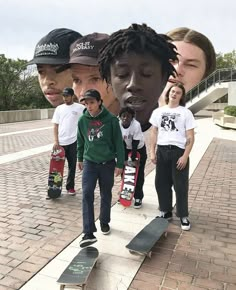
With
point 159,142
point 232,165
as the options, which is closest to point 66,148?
point 159,142

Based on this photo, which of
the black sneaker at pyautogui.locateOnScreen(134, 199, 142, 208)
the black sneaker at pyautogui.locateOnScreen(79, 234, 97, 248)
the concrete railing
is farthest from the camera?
the concrete railing

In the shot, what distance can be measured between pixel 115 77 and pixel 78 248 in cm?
255

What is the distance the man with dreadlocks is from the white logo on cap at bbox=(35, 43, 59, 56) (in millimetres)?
570

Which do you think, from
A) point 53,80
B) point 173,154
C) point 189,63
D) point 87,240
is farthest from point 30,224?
point 189,63

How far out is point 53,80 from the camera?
201cm

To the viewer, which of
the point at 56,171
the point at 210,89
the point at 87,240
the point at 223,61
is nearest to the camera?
the point at 210,89

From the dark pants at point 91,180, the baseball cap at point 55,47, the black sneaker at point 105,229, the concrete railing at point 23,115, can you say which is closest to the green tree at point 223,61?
the baseball cap at point 55,47

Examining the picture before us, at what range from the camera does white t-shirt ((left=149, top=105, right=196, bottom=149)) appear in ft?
11.5

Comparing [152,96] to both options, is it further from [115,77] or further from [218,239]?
[218,239]

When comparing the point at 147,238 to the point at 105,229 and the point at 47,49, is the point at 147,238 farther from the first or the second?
the point at 47,49

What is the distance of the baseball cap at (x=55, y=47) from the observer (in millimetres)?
1868

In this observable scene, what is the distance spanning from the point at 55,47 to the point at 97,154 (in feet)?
5.34

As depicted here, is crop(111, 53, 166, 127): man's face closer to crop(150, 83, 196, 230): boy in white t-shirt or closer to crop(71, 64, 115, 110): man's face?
crop(71, 64, 115, 110): man's face

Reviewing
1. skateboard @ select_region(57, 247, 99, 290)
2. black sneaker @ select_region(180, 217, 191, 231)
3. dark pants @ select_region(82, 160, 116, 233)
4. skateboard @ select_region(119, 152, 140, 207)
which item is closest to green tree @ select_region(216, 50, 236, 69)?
dark pants @ select_region(82, 160, 116, 233)
